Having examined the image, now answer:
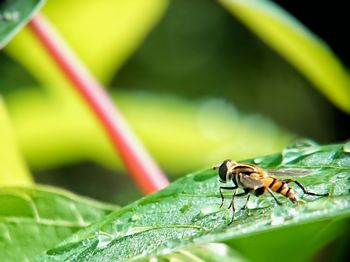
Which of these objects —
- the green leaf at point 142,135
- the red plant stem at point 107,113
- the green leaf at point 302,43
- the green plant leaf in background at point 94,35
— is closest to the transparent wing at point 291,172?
the red plant stem at point 107,113

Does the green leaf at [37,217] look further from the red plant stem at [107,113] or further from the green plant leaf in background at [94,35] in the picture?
the green plant leaf in background at [94,35]

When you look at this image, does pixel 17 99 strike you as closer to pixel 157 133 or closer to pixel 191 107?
pixel 157 133

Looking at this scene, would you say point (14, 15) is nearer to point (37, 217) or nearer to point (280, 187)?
point (37, 217)

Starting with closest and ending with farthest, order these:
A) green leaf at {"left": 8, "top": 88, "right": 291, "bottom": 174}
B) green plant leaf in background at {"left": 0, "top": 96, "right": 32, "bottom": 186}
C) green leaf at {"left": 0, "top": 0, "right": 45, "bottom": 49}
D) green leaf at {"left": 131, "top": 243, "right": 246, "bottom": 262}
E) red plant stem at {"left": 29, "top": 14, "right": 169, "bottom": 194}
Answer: green leaf at {"left": 131, "top": 243, "right": 246, "bottom": 262} → green leaf at {"left": 0, "top": 0, "right": 45, "bottom": 49} → red plant stem at {"left": 29, "top": 14, "right": 169, "bottom": 194} → green plant leaf in background at {"left": 0, "top": 96, "right": 32, "bottom": 186} → green leaf at {"left": 8, "top": 88, "right": 291, "bottom": 174}

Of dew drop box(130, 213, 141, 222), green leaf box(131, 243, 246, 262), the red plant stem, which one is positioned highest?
the red plant stem

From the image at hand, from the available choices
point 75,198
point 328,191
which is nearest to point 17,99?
point 75,198

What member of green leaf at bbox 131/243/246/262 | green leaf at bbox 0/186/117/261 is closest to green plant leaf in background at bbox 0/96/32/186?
green leaf at bbox 0/186/117/261

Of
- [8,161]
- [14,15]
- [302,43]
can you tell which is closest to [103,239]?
[14,15]

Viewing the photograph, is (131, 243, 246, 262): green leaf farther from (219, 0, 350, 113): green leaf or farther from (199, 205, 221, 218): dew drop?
(219, 0, 350, 113): green leaf
